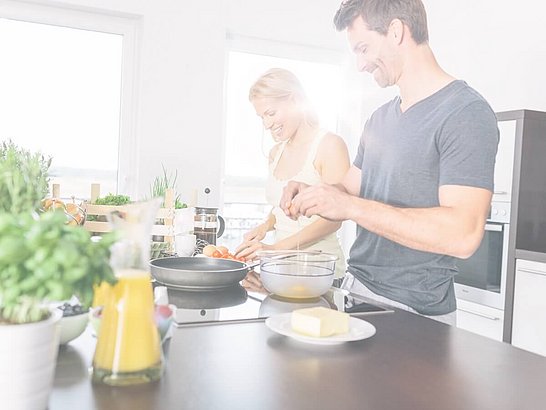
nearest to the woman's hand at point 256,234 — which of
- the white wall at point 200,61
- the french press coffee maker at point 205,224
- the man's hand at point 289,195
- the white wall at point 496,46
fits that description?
the french press coffee maker at point 205,224

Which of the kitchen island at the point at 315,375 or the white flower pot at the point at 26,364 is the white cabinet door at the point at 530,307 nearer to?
the kitchen island at the point at 315,375

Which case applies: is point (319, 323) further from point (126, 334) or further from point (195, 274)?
point (195, 274)

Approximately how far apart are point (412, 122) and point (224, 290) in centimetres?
65

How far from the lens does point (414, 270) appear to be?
1464mm

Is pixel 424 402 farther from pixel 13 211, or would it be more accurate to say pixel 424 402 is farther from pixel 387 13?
pixel 387 13

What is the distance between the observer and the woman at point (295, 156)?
2.05 metres

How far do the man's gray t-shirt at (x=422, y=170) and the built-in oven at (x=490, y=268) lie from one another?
3.53 feet

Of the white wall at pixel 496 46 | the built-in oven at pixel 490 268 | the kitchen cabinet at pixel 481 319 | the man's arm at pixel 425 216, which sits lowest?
the kitchen cabinet at pixel 481 319

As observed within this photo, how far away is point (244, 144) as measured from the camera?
12.1 feet

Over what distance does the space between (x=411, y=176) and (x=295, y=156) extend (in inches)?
32.7

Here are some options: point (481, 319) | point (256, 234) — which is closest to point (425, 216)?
point (256, 234)

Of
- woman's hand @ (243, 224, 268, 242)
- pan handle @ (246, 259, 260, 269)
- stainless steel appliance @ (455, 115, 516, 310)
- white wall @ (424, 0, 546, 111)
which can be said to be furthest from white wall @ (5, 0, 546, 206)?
pan handle @ (246, 259, 260, 269)

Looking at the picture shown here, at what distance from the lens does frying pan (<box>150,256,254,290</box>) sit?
1222 millimetres

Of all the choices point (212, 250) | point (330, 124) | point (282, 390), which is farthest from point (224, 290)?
point (330, 124)
